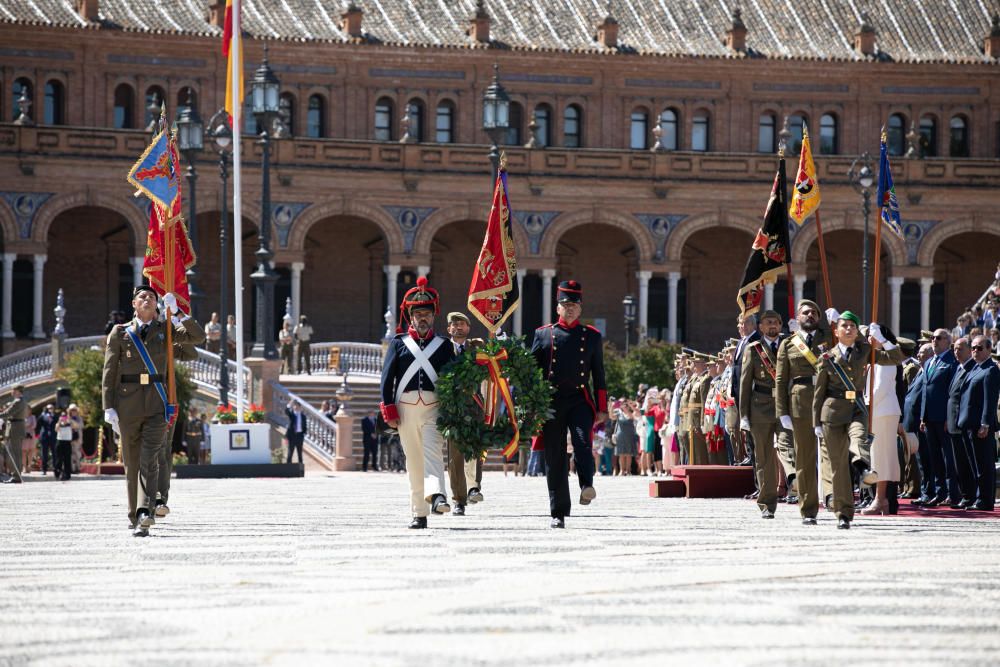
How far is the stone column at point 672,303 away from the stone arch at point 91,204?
13918 mm

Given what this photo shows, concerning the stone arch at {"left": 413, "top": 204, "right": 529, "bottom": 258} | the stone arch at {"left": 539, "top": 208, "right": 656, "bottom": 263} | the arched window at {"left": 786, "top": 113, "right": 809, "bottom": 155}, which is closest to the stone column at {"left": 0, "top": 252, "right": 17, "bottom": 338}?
the stone arch at {"left": 413, "top": 204, "right": 529, "bottom": 258}

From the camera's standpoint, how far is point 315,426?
3475cm

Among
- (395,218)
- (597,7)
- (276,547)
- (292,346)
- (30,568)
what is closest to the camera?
(30,568)

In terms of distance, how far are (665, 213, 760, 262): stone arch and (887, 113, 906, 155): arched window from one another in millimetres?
5350

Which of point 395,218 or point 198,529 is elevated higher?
point 395,218

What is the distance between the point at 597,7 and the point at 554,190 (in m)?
6.09

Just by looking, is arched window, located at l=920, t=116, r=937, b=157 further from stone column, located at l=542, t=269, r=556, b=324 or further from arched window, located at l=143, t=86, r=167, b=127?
arched window, located at l=143, t=86, r=167, b=127

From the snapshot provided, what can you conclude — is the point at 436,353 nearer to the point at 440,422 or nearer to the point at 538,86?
the point at 440,422

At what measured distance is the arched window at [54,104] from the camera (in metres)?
48.8

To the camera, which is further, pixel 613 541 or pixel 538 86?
pixel 538 86

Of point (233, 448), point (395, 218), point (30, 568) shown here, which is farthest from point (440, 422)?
point (395, 218)

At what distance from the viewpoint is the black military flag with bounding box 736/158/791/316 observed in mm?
16328

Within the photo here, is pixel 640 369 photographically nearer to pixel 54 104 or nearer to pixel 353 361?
pixel 353 361

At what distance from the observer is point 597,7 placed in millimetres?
52531
